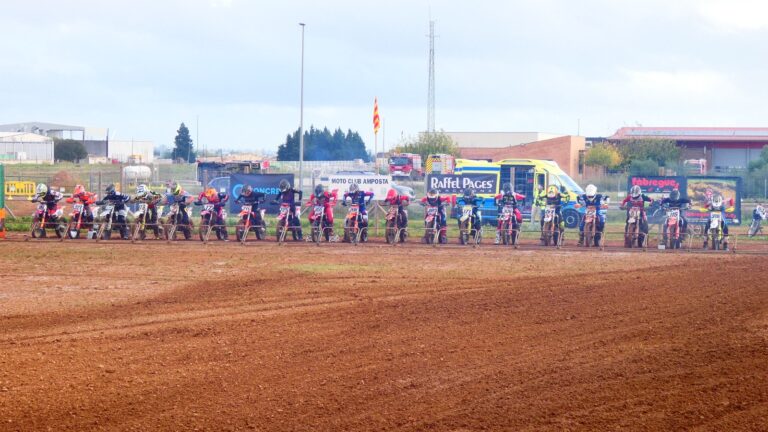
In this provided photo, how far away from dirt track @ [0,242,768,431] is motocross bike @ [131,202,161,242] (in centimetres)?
658

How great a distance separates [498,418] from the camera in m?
8.56

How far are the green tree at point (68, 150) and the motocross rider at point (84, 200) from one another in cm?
5417

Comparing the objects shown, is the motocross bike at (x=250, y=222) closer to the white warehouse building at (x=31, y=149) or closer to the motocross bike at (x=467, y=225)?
the motocross bike at (x=467, y=225)

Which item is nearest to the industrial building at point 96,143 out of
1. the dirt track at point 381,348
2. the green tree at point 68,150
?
the green tree at point 68,150

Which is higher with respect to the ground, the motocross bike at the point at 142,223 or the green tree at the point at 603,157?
the green tree at the point at 603,157

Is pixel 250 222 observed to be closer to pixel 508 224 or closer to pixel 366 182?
pixel 366 182

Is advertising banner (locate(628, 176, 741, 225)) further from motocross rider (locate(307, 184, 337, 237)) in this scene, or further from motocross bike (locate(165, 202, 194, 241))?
motocross bike (locate(165, 202, 194, 241))

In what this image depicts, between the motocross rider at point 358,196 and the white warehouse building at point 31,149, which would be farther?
the white warehouse building at point 31,149

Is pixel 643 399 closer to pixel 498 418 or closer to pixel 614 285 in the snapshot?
pixel 498 418

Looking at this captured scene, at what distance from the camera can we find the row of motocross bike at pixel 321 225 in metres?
27.1

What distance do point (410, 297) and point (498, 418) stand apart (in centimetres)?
772

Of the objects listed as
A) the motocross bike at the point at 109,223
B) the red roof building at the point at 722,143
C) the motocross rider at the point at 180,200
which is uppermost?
the red roof building at the point at 722,143

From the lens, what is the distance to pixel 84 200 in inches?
1090

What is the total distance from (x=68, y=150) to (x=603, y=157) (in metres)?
45.3
